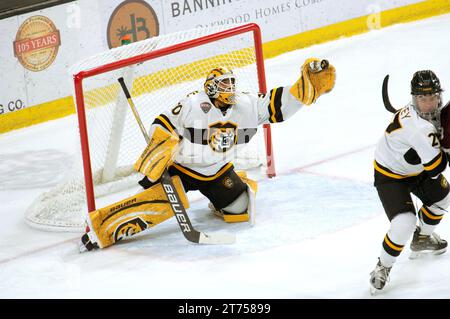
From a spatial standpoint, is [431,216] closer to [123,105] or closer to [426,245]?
[426,245]

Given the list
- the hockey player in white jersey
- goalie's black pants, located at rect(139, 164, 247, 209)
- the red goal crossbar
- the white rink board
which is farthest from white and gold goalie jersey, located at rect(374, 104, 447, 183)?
the white rink board

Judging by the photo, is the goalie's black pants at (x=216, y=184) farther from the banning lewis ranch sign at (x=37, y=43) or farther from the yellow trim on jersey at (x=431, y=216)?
the banning lewis ranch sign at (x=37, y=43)

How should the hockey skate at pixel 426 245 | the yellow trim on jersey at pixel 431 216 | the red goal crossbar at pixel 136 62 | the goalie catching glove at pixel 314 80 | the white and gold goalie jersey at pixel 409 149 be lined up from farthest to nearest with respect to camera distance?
the red goal crossbar at pixel 136 62 < the goalie catching glove at pixel 314 80 < the hockey skate at pixel 426 245 < the yellow trim on jersey at pixel 431 216 < the white and gold goalie jersey at pixel 409 149

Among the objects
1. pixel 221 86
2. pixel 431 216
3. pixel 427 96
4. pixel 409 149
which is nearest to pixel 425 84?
pixel 427 96

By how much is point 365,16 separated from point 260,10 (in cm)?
91

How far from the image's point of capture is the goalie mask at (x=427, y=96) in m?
3.49

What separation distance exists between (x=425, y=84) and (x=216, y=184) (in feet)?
4.66

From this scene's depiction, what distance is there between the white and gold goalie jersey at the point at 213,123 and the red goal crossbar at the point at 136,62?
339 millimetres

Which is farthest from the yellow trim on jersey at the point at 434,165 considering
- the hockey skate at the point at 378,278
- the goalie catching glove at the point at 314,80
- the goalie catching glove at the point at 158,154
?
the goalie catching glove at the point at 158,154

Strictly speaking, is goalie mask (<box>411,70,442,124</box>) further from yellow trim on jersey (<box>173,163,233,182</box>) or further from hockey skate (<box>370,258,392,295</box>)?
yellow trim on jersey (<box>173,163,233,182</box>)

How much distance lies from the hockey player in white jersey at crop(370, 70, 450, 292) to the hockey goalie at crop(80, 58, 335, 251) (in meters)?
0.80

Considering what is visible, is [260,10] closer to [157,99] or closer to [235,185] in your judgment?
[157,99]

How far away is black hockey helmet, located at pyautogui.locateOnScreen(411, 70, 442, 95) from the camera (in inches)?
137

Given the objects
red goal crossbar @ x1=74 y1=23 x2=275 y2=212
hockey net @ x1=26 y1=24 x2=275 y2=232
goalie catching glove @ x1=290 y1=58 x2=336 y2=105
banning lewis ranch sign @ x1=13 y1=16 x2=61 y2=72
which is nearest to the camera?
goalie catching glove @ x1=290 y1=58 x2=336 y2=105
